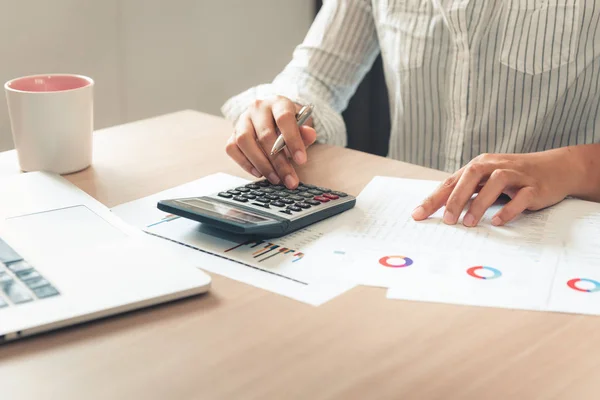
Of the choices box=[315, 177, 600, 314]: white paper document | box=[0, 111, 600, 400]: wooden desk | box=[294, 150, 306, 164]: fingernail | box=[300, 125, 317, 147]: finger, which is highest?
box=[300, 125, 317, 147]: finger

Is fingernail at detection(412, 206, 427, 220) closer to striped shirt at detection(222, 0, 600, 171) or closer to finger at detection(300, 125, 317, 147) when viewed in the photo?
finger at detection(300, 125, 317, 147)

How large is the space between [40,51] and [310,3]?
34.0 inches

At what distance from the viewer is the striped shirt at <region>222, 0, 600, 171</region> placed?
114cm

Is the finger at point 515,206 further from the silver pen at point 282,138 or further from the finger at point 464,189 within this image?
the silver pen at point 282,138

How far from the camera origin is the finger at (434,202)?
788 millimetres

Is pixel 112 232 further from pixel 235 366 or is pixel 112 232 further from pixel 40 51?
pixel 40 51

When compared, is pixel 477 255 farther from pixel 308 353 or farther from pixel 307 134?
pixel 307 134

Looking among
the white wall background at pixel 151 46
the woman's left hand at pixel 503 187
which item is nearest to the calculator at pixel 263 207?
the woman's left hand at pixel 503 187

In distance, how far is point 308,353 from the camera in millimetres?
540

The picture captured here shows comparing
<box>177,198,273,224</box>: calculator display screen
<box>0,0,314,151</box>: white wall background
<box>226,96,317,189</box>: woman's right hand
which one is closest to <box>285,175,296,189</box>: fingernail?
<box>226,96,317,189</box>: woman's right hand

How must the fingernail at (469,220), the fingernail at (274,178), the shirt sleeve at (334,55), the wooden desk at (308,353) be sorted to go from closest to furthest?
1. the wooden desk at (308,353)
2. the fingernail at (469,220)
3. the fingernail at (274,178)
4. the shirt sleeve at (334,55)

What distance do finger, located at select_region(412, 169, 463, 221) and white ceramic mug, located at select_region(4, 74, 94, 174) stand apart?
0.43 metres

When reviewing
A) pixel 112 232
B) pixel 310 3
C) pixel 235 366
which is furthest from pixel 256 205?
pixel 310 3

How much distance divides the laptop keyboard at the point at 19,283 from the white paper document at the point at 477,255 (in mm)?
250
